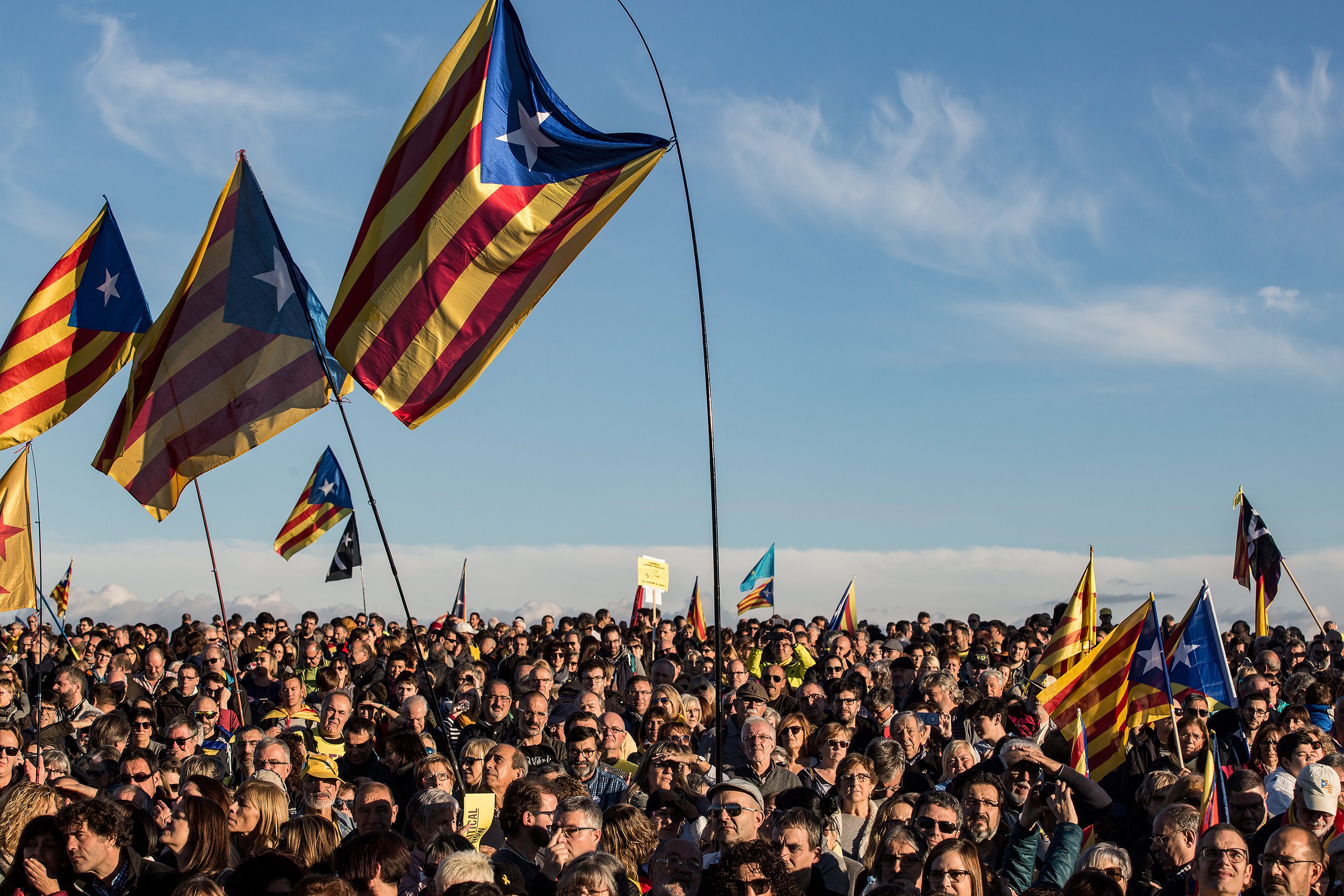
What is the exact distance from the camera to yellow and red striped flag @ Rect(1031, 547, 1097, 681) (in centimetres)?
1249

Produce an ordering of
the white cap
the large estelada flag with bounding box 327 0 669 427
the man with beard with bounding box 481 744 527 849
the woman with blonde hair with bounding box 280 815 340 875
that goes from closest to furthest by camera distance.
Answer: the woman with blonde hair with bounding box 280 815 340 875 < the white cap < the large estelada flag with bounding box 327 0 669 427 < the man with beard with bounding box 481 744 527 849

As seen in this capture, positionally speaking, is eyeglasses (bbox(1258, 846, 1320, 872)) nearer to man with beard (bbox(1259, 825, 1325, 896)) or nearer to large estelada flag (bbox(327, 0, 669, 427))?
man with beard (bbox(1259, 825, 1325, 896))

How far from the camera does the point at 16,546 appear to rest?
1278cm

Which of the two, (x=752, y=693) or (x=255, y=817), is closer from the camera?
(x=255, y=817)

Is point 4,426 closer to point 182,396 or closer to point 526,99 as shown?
point 182,396

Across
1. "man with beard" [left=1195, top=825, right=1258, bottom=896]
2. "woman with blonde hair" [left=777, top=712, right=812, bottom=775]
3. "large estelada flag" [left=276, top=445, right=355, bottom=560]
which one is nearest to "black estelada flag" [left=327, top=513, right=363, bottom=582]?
"large estelada flag" [left=276, top=445, right=355, bottom=560]

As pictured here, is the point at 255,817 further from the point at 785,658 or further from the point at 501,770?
the point at 785,658

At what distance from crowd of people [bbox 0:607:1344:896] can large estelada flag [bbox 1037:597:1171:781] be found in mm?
193

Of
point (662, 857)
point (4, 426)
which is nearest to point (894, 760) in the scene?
point (662, 857)

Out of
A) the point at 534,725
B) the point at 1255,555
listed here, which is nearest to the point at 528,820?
the point at 534,725

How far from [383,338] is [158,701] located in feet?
20.9

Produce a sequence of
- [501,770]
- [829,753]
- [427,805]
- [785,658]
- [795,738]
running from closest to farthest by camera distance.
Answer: [427,805] < [501,770] < [829,753] < [795,738] < [785,658]

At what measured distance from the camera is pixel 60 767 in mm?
8430

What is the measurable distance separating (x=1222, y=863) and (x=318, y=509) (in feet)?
53.1
